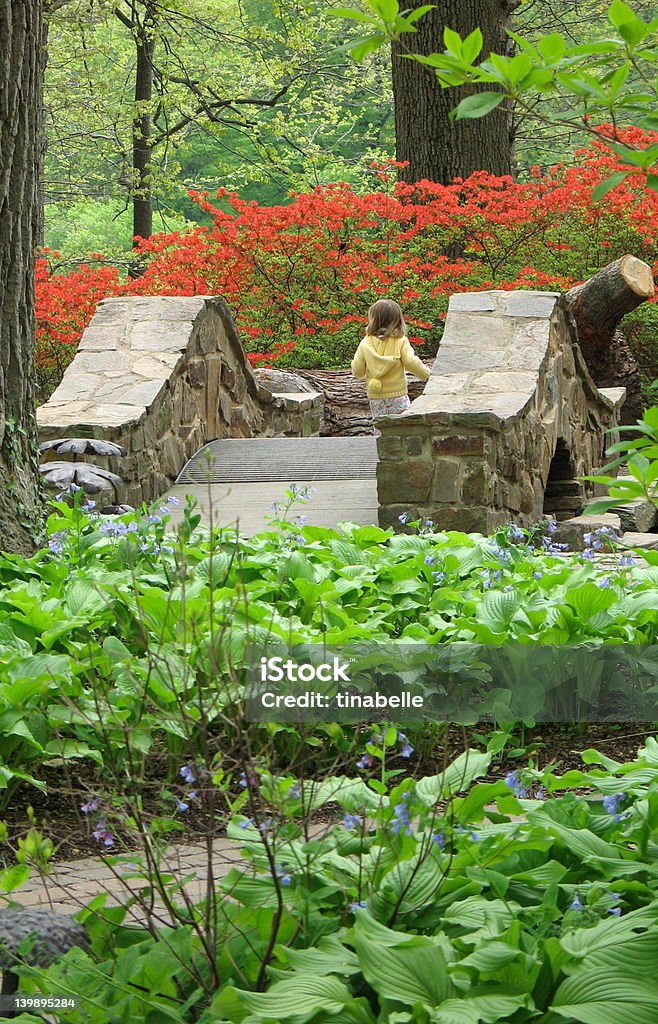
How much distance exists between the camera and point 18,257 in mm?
5102

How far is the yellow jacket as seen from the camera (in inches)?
361

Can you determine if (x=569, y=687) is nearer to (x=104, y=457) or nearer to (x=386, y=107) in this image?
(x=104, y=457)

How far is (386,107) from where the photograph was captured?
29938 mm

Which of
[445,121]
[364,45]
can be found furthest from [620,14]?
[445,121]

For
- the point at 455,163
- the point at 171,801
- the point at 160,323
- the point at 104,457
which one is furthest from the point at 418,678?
the point at 455,163

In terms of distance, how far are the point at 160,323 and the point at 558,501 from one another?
3323 mm

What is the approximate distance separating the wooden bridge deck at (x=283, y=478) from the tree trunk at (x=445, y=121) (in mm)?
5786

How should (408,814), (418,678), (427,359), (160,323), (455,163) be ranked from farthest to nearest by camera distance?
(455,163)
(427,359)
(160,323)
(418,678)
(408,814)

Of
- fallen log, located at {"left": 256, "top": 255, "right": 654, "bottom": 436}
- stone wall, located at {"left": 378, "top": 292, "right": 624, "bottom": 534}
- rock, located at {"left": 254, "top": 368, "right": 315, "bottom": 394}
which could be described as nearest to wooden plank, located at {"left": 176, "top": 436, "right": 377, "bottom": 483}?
stone wall, located at {"left": 378, "top": 292, "right": 624, "bottom": 534}

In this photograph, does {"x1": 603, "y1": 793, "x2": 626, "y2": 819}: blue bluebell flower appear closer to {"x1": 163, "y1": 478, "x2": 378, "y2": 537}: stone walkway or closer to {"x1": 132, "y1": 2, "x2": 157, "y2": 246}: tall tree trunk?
{"x1": 163, "y1": 478, "x2": 378, "y2": 537}: stone walkway

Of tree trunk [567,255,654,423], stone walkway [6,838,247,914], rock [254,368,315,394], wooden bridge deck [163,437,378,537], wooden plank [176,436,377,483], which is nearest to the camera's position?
stone walkway [6,838,247,914]

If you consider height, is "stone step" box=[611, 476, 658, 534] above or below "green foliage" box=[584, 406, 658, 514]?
below

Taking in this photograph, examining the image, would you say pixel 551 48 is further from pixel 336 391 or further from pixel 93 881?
pixel 336 391

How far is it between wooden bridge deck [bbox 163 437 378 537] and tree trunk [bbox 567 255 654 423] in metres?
2.84
